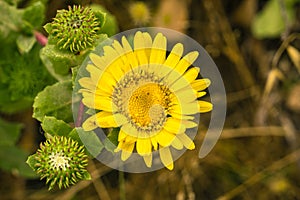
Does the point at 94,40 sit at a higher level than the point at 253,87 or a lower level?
higher

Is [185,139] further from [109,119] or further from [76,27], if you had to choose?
[76,27]

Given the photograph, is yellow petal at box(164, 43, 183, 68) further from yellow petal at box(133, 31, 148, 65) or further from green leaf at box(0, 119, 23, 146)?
green leaf at box(0, 119, 23, 146)

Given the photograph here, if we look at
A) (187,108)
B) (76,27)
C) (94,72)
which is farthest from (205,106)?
(76,27)

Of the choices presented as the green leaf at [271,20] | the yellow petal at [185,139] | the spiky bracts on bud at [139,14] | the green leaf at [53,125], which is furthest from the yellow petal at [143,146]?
the green leaf at [271,20]

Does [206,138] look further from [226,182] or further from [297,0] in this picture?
[297,0]

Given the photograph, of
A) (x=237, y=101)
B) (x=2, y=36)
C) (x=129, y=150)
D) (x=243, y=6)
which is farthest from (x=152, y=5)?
(x=129, y=150)

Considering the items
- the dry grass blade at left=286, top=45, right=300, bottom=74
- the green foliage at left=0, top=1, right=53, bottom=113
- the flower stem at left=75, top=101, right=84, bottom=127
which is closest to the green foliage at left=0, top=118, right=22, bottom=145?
the green foliage at left=0, top=1, right=53, bottom=113
